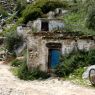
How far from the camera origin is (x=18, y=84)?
25844 mm

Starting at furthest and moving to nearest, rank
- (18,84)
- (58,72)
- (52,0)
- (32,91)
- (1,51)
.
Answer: (52,0)
(1,51)
(58,72)
(18,84)
(32,91)

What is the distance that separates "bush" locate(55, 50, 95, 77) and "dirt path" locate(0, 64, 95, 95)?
1.24 m

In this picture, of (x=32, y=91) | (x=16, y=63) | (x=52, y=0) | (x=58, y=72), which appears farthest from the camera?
(x=52, y=0)

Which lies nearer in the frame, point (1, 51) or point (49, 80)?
point (49, 80)

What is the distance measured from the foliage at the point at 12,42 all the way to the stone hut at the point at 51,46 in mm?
13887

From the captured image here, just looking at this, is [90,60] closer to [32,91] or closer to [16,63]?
[32,91]

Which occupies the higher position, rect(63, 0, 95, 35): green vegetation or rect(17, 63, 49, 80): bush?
rect(63, 0, 95, 35): green vegetation

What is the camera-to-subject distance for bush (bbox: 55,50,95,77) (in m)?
27.2

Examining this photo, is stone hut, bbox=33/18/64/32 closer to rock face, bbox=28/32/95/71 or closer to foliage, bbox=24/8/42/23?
foliage, bbox=24/8/42/23

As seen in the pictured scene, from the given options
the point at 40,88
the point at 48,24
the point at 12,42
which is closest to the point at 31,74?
the point at 40,88

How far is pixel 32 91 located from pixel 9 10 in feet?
165

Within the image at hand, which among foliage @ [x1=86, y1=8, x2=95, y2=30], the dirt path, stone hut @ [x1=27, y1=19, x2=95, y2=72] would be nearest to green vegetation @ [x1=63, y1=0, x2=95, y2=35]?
foliage @ [x1=86, y1=8, x2=95, y2=30]

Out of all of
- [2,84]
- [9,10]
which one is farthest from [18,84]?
[9,10]

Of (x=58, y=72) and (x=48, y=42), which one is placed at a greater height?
(x=48, y=42)
